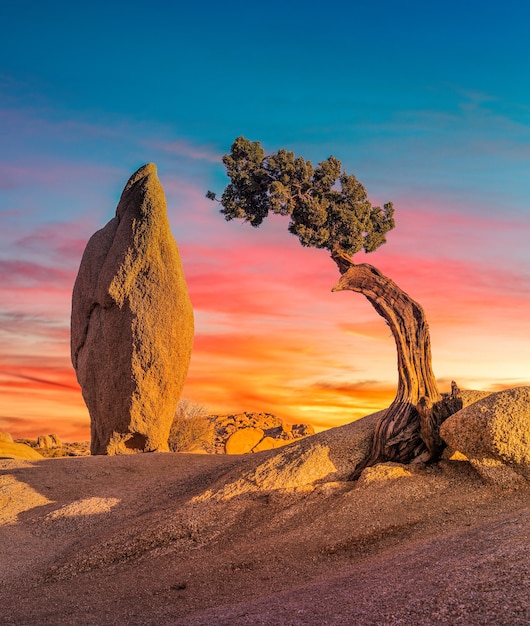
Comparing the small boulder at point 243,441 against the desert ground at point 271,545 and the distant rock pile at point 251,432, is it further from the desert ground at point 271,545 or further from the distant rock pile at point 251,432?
the desert ground at point 271,545

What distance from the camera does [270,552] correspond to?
923 centimetres

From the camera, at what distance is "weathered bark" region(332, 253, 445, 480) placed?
38.5 feet

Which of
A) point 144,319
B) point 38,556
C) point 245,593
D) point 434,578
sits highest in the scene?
point 144,319

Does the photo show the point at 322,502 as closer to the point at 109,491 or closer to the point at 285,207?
the point at 109,491

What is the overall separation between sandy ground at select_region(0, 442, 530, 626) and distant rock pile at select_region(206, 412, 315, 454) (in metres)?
11.8

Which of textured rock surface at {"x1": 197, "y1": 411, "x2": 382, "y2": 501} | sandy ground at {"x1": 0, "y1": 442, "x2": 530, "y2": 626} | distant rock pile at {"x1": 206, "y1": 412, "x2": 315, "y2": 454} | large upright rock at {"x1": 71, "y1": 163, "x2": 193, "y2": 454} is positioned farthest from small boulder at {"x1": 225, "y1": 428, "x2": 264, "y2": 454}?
textured rock surface at {"x1": 197, "y1": 411, "x2": 382, "y2": 501}

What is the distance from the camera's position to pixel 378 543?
9016mm

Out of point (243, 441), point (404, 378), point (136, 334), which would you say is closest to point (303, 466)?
point (404, 378)

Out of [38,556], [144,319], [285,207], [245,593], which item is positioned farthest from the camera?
[144,319]

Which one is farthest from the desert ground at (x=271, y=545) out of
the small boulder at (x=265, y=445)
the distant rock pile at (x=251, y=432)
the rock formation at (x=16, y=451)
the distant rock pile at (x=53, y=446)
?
the distant rock pile at (x=53, y=446)

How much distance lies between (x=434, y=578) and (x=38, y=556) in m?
7.74

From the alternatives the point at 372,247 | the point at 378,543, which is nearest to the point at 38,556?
the point at 378,543

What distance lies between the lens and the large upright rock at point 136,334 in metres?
18.5

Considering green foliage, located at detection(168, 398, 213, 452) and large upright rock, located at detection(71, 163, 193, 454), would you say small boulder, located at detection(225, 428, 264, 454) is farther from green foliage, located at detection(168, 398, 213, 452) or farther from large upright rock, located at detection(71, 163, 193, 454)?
large upright rock, located at detection(71, 163, 193, 454)
